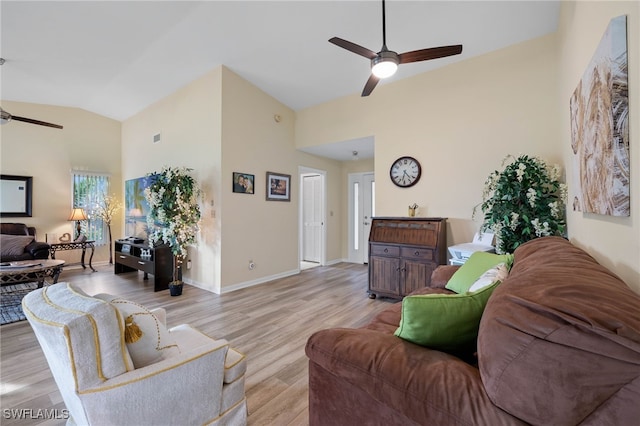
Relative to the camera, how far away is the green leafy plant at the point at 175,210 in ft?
12.8

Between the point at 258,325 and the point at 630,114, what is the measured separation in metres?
3.06

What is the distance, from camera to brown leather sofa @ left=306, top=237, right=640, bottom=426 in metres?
0.63

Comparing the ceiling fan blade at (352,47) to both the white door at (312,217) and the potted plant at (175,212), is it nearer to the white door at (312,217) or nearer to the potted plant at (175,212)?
the potted plant at (175,212)

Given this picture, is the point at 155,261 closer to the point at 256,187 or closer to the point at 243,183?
the point at 243,183

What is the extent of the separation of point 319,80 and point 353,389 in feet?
13.8

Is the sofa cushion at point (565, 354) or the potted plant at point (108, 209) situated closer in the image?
the sofa cushion at point (565, 354)

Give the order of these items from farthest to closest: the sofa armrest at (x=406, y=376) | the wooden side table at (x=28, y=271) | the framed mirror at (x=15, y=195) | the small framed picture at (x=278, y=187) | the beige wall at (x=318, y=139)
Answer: the framed mirror at (x=15, y=195) → the small framed picture at (x=278, y=187) → the wooden side table at (x=28, y=271) → the beige wall at (x=318, y=139) → the sofa armrest at (x=406, y=376)

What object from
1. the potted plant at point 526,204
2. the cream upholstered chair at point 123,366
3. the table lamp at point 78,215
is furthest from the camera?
the table lamp at point 78,215

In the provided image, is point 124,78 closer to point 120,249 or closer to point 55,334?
point 120,249

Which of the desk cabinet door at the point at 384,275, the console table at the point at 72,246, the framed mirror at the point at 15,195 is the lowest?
the desk cabinet door at the point at 384,275

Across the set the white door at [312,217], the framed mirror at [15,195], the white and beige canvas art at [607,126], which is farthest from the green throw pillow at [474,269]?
the framed mirror at [15,195]

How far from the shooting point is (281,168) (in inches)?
197

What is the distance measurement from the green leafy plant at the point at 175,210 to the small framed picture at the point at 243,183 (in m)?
0.62

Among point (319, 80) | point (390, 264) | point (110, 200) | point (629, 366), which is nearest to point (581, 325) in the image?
point (629, 366)
